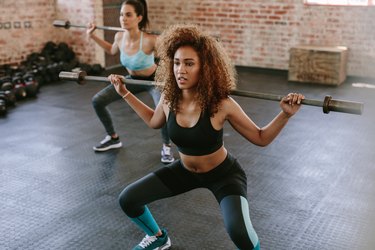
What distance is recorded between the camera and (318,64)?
6109 millimetres

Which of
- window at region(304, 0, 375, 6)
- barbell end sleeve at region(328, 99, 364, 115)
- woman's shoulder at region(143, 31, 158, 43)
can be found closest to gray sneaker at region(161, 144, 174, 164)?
woman's shoulder at region(143, 31, 158, 43)

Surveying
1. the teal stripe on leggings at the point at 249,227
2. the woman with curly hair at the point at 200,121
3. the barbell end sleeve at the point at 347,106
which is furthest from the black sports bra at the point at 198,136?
the barbell end sleeve at the point at 347,106

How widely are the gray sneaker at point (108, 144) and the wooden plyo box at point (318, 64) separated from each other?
3.12 metres

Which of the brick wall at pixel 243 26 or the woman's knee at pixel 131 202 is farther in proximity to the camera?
the brick wall at pixel 243 26

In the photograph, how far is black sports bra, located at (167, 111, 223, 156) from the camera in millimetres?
2057

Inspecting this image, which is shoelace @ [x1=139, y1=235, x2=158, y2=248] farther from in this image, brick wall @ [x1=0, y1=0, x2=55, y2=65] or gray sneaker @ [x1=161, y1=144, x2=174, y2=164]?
brick wall @ [x1=0, y1=0, x2=55, y2=65]

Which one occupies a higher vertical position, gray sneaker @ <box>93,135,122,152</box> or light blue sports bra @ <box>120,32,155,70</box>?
light blue sports bra @ <box>120,32,155,70</box>

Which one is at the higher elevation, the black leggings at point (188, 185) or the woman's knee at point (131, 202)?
the black leggings at point (188, 185)

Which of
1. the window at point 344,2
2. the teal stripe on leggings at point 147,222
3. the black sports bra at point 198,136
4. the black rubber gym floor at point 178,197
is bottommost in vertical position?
the black rubber gym floor at point 178,197

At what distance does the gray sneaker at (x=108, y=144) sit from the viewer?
12.7 ft

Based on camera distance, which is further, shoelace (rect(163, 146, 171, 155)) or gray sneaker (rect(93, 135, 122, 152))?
gray sneaker (rect(93, 135, 122, 152))

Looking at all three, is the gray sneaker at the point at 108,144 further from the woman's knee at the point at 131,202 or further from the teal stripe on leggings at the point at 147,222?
the woman's knee at the point at 131,202

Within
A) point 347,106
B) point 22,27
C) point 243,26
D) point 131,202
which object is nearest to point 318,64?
point 243,26

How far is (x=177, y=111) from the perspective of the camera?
84.5 inches
